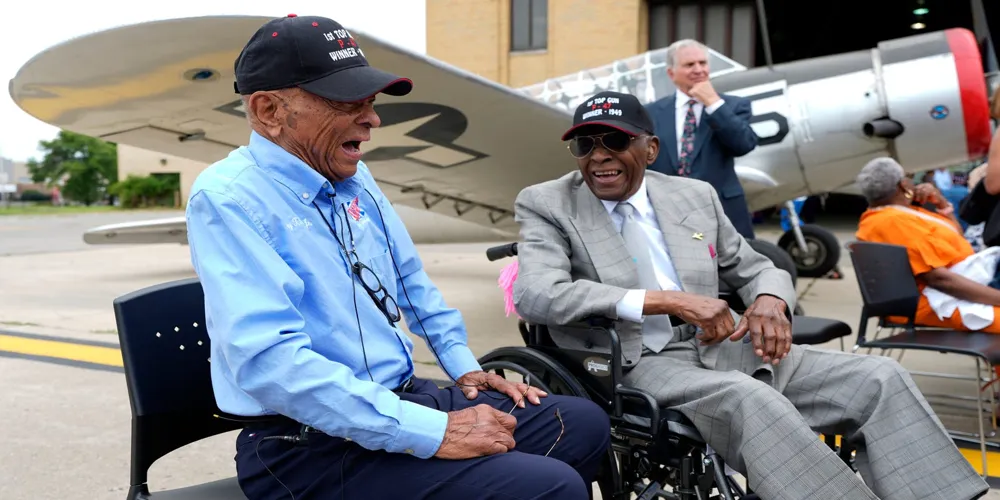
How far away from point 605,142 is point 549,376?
2.20 ft

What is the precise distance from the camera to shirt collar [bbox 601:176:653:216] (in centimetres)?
227

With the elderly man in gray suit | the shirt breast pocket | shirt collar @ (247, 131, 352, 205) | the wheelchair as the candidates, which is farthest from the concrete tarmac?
shirt collar @ (247, 131, 352, 205)

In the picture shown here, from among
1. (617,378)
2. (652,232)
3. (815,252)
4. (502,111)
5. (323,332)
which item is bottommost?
(815,252)

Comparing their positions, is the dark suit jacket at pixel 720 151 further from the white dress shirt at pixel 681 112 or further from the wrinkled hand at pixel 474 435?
the wrinkled hand at pixel 474 435

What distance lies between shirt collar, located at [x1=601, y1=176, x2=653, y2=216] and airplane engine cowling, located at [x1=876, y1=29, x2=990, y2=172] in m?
5.22

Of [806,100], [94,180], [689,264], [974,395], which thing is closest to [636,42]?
[806,100]

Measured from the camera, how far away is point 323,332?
146 centimetres

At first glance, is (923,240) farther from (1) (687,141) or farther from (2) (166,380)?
(2) (166,380)

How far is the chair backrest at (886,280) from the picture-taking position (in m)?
3.28

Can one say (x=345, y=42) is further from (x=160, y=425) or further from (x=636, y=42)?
(x=636, y=42)

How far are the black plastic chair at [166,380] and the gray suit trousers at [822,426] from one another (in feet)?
3.44

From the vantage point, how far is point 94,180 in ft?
210

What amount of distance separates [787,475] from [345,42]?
4.20 feet

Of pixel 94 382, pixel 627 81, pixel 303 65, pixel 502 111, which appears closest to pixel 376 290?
pixel 303 65
